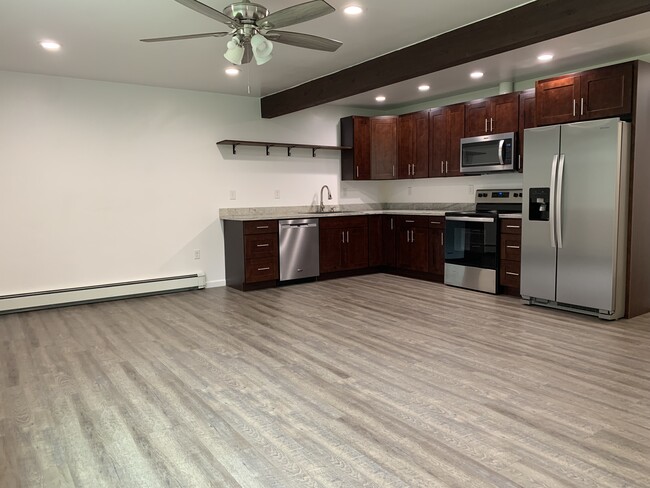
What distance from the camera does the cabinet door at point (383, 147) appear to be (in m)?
7.27

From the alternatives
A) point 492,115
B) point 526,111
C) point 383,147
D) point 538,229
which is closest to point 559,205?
point 538,229

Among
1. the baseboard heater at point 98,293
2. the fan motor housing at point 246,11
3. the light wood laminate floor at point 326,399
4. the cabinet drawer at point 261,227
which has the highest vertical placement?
the fan motor housing at point 246,11

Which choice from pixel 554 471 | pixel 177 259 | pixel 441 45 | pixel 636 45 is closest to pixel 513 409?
pixel 554 471

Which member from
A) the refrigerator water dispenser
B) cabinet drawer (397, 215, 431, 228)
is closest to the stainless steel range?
cabinet drawer (397, 215, 431, 228)

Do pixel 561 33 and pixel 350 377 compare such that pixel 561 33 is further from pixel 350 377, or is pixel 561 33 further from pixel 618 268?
pixel 350 377

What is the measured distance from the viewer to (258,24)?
299 centimetres

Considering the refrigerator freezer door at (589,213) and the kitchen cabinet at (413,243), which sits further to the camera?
the kitchen cabinet at (413,243)

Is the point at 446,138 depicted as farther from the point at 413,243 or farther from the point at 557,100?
the point at 557,100

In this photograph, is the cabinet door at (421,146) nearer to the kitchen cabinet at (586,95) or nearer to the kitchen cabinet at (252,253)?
the kitchen cabinet at (586,95)

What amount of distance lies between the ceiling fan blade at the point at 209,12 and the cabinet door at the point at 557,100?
3352 mm

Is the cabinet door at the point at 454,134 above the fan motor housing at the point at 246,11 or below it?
below

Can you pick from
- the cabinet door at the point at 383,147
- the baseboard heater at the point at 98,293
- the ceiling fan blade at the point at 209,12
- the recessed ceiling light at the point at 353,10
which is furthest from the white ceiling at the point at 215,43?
the baseboard heater at the point at 98,293

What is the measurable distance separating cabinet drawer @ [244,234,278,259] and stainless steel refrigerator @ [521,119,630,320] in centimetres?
291

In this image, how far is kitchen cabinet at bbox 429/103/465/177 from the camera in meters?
6.34
